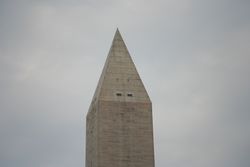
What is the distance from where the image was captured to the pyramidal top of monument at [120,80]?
58281mm

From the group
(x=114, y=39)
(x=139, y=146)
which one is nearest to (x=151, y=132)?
(x=139, y=146)

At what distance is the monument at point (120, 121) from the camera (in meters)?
56.4

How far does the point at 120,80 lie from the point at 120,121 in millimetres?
4365

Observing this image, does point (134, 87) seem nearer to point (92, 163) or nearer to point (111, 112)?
point (111, 112)

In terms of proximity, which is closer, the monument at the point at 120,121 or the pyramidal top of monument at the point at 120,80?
the monument at the point at 120,121

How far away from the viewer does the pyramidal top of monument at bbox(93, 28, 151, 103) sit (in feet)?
191

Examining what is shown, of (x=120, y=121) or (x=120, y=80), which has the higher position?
(x=120, y=80)

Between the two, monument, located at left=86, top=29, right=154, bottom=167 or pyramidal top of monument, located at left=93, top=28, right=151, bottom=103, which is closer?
monument, located at left=86, top=29, right=154, bottom=167

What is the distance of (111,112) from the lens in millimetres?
57500

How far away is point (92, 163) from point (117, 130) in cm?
423

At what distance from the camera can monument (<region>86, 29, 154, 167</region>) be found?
5644 centimetres

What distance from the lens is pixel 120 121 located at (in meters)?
57.3

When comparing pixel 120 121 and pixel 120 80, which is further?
pixel 120 80

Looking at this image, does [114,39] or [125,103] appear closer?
[125,103]
